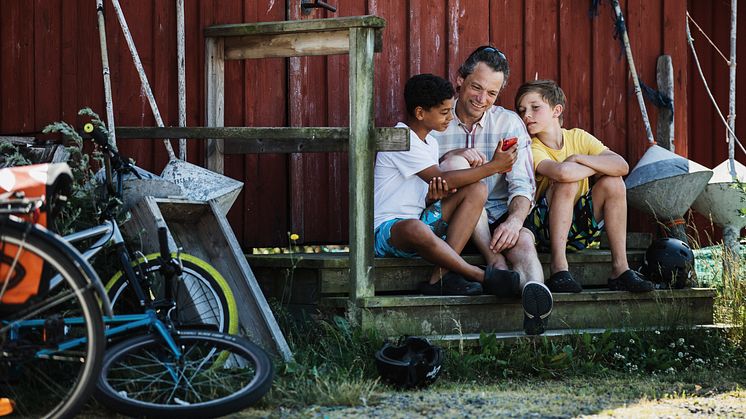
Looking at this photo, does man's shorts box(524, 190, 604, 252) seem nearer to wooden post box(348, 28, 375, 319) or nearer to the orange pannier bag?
wooden post box(348, 28, 375, 319)

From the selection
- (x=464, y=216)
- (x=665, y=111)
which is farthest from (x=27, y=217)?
(x=665, y=111)

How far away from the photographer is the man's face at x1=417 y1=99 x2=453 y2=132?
586 cm

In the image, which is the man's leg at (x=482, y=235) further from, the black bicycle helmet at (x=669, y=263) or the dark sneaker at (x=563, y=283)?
the black bicycle helmet at (x=669, y=263)

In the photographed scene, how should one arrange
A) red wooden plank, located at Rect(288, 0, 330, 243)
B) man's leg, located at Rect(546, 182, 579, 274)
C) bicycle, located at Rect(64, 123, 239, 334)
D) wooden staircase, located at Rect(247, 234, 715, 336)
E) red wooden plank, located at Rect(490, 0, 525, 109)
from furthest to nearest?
red wooden plank, located at Rect(490, 0, 525, 109)
red wooden plank, located at Rect(288, 0, 330, 243)
man's leg, located at Rect(546, 182, 579, 274)
wooden staircase, located at Rect(247, 234, 715, 336)
bicycle, located at Rect(64, 123, 239, 334)

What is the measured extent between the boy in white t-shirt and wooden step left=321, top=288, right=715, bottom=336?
5.5 inches

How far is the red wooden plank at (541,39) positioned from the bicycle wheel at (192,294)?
127 inches

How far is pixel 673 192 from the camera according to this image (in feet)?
22.6

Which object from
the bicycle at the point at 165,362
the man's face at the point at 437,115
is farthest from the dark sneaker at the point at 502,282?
the bicycle at the point at 165,362

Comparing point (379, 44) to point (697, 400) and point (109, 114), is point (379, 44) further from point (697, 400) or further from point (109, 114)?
point (697, 400)

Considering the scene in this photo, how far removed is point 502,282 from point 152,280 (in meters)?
1.82

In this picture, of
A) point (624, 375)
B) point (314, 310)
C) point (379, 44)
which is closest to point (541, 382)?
point (624, 375)

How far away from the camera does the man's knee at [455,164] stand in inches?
229

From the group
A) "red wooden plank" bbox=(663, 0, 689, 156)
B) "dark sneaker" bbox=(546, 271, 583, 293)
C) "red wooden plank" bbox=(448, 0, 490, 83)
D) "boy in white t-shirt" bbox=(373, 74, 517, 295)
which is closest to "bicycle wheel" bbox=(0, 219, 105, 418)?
"boy in white t-shirt" bbox=(373, 74, 517, 295)

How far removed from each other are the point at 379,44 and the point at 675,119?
10.1ft
